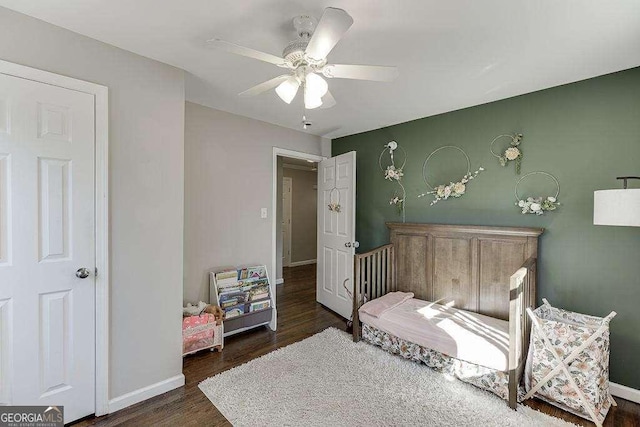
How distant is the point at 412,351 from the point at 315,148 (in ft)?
8.89

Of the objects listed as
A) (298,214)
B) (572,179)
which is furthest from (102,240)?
(298,214)

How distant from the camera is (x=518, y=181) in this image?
97.7 inches

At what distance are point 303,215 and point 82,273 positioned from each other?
195 inches

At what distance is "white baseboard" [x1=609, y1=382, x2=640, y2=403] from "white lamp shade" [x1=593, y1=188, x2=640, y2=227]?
128cm

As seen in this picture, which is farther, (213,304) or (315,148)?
(315,148)

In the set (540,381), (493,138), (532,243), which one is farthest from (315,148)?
(540,381)

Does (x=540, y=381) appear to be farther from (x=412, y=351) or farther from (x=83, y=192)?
(x=83, y=192)

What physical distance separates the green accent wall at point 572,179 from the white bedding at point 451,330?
0.63 meters

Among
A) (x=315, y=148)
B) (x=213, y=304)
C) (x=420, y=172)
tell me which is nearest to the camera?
(x=213, y=304)

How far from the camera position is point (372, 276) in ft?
9.85

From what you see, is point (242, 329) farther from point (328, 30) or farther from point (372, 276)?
point (328, 30)

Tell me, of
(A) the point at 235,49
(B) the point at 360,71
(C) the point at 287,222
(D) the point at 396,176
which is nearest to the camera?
(A) the point at 235,49

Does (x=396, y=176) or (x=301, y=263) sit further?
(x=301, y=263)

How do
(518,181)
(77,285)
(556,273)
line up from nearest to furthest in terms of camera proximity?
(77,285)
(556,273)
(518,181)
